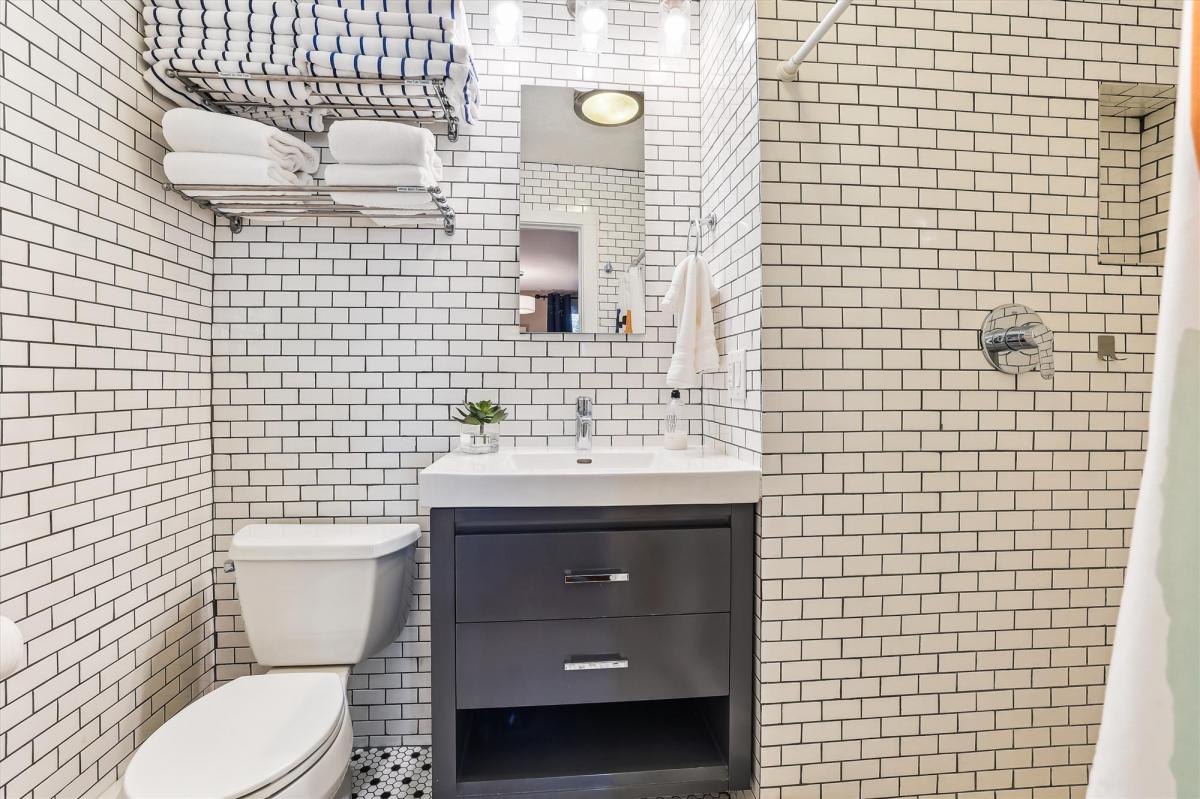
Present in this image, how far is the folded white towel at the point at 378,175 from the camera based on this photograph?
63.1 inches

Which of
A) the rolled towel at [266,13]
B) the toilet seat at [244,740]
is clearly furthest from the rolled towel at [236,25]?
the toilet seat at [244,740]

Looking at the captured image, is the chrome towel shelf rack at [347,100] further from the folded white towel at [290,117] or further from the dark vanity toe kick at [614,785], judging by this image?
the dark vanity toe kick at [614,785]

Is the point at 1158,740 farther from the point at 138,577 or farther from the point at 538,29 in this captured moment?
the point at 538,29

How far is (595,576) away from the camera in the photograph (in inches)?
55.1

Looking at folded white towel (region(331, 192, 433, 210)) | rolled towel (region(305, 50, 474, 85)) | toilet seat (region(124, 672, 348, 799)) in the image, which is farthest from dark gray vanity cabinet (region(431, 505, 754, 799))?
rolled towel (region(305, 50, 474, 85))

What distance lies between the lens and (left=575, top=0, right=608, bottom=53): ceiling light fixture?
1.73 m

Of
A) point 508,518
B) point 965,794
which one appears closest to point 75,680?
point 508,518

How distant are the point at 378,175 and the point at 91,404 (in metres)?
0.91

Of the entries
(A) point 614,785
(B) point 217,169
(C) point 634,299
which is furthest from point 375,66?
(A) point 614,785

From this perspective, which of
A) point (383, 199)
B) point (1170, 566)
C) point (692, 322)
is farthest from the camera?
point (692, 322)

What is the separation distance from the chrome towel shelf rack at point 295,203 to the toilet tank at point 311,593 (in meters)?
0.95

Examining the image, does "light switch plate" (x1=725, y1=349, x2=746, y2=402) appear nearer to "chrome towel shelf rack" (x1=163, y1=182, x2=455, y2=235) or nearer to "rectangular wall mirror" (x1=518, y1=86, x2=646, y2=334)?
"rectangular wall mirror" (x1=518, y1=86, x2=646, y2=334)

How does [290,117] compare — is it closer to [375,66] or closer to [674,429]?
[375,66]

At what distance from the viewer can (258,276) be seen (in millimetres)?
1858
